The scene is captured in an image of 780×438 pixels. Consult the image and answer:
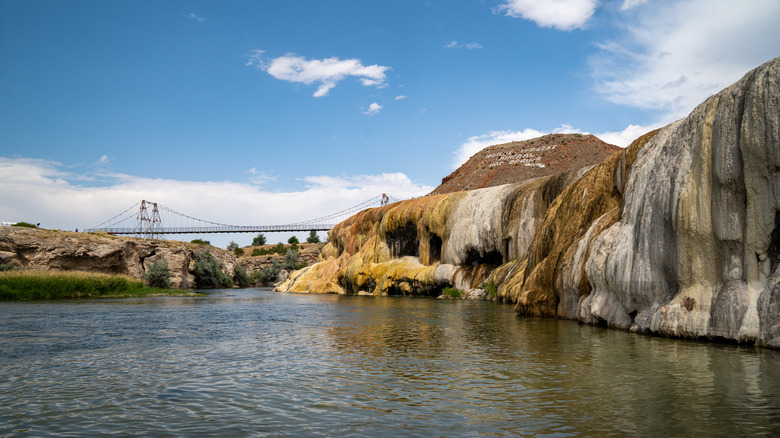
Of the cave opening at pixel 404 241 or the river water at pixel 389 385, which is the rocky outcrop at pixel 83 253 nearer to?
the cave opening at pixel 404 241

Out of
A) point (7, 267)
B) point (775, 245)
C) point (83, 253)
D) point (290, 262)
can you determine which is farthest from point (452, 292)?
point (290, 262)

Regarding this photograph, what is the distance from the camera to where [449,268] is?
44.4 meters

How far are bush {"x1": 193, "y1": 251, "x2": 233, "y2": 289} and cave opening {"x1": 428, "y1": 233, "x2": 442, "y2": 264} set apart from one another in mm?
47447

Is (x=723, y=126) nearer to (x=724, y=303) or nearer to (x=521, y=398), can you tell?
(x=724, y=303)

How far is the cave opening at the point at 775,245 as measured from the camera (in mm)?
12984

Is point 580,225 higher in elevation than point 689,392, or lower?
higher

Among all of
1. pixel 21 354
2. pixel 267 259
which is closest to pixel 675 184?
pixel 21 354

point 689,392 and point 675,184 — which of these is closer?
point 689,392

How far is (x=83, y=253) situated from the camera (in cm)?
6244

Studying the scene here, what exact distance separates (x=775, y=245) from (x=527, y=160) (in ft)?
331

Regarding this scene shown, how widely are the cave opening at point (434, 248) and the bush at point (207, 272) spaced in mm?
47447

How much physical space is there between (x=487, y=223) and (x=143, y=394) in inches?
1331

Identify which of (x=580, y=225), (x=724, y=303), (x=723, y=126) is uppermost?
(x=723, y=126)

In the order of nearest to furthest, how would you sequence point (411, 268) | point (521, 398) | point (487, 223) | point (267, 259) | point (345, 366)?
point (521, 398) < point (345, 366) < point (487, 223) < point (411, 268) < point (267, 259)
